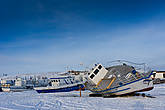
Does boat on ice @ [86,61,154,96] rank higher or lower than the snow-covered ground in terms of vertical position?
higher

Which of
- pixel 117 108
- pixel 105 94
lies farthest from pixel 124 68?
pixel 117 108

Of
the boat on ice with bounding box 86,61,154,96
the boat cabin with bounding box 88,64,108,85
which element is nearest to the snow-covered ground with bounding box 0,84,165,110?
the boat on ice with bounding box 86,61,154,96

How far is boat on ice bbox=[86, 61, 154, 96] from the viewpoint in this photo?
18.6m

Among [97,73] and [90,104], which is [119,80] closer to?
[97,73]

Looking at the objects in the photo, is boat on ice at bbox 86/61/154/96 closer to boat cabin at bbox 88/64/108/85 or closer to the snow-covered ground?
boat cabin at bbox 88/64/108/85

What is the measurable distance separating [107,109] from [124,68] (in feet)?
31.4

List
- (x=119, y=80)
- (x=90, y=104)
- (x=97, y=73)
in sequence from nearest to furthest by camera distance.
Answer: (x=90, y=104) → (x=119, y=80) → (x=97, y=73)

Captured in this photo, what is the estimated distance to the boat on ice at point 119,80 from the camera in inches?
734

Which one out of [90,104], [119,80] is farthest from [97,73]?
[90,104]

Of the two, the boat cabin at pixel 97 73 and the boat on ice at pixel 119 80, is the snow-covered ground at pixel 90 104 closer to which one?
the boat on ice at pixel 119 80

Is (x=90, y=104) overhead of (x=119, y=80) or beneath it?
beneath

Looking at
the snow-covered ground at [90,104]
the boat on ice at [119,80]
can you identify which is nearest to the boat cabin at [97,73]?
the boat on ice at [119,80]

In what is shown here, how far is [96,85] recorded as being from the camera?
69.7 ft

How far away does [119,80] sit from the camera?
19.2 m
